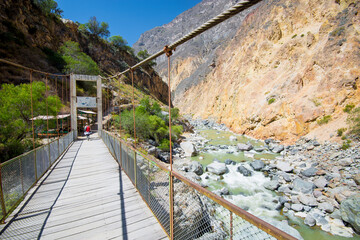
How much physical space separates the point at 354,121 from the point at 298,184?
7011 millimetres

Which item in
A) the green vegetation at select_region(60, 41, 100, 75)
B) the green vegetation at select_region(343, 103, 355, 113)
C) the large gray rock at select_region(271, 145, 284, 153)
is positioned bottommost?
the large gray rock at select_region(271, 145, 284, 153)

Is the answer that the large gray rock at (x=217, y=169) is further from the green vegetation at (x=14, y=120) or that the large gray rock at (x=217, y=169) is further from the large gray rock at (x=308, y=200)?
the green vegetation at (x=14, y=120)

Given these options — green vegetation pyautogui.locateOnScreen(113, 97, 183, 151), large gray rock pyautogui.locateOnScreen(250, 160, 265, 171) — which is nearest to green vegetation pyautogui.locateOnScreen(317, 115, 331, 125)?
large gray rock pyautogui.locateOnScreen(250, 160, 265, 171)

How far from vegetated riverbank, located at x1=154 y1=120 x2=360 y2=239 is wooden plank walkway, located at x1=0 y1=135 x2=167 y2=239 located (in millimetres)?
4021

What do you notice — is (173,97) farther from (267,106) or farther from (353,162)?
(353,162)

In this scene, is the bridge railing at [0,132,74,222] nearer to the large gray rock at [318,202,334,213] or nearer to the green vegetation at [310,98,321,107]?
the large gray rock at [318,202,334,213]

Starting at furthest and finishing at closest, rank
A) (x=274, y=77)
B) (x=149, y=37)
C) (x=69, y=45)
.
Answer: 1. (x=149, y=37)
2. (x=69, y=45)
3. (x=274, y=77)

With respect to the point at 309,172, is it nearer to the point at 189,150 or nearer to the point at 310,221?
the point at 310,221

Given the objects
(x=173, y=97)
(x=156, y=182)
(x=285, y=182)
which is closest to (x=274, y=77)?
(x=285, y=182)

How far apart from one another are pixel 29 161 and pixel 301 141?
48.8 ft

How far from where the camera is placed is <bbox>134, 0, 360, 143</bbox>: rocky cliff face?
39.8ft

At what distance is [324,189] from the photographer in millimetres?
5934

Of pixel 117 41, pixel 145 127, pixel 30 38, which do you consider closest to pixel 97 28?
pixel 117 41

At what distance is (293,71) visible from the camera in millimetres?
16953
